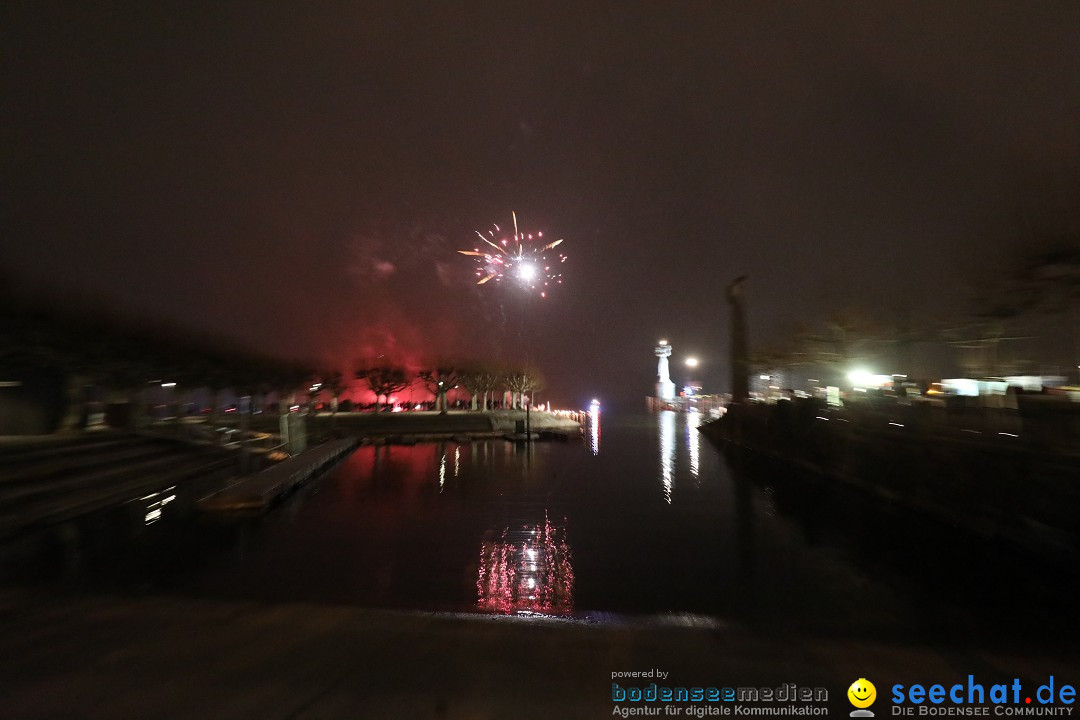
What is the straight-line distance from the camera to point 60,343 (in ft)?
68.2

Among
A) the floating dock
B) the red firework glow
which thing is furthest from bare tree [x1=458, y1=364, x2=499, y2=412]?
the red firework glow

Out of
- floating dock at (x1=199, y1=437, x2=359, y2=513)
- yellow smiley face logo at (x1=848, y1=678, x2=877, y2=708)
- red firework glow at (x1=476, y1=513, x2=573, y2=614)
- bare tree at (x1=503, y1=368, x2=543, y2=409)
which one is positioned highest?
bare tree at (x1=503, y1=368, x2=543, y2=409)

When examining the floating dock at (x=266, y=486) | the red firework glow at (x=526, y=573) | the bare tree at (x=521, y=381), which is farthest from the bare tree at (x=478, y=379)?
the red firework glow at (x=526, y=573)

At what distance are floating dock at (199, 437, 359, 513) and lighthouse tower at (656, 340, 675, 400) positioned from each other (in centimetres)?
7677

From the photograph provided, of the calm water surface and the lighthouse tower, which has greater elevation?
the lighthouse tower

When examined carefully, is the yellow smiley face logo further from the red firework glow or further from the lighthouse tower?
the lighthouse tower

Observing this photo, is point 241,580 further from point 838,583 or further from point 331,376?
point 331,376

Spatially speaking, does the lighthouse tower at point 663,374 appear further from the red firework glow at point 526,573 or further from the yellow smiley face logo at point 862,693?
the yellow smiley face logo at point 862,693

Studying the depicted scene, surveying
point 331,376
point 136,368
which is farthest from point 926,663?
point 331,376

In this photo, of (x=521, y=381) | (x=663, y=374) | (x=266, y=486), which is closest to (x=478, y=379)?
(x=521, y=381)

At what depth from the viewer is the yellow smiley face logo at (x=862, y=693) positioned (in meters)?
3.74

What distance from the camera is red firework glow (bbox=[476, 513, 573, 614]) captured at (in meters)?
6.54

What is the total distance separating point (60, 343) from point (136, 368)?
496cm

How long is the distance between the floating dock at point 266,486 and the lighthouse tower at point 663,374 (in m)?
76.8
